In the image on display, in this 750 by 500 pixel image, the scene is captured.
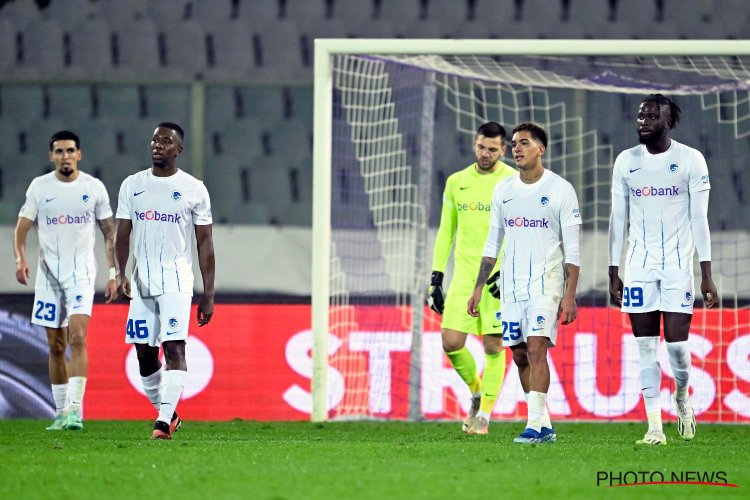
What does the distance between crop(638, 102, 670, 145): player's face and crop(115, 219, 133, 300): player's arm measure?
3117 mm

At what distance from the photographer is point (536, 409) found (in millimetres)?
7125

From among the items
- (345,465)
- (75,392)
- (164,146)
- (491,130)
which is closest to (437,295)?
(491,130)

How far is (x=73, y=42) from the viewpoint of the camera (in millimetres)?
14406

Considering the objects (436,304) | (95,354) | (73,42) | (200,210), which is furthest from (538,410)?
(73,42)

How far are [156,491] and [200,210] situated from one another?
8.84ft

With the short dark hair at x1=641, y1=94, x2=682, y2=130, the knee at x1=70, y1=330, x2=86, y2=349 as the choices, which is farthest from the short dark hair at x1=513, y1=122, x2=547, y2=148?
the knee at x1=70, y1=330, x2=86, y2=349

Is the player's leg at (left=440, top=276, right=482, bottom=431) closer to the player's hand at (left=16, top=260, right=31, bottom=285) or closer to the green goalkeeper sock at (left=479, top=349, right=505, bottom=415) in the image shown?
the green goalkeeper sock at (left=479, top=349, right=505, bottom=415)

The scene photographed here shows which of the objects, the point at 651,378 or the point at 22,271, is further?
the point at 22,271

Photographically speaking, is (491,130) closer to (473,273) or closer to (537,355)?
(473,273)

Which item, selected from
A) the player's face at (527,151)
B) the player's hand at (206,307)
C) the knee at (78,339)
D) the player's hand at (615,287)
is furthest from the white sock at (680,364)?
the knee at (78,339)

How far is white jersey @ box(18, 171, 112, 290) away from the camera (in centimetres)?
912

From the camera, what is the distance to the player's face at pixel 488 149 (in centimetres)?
842

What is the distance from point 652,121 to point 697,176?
414mm

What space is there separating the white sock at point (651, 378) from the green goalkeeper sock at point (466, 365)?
165 centimetres
